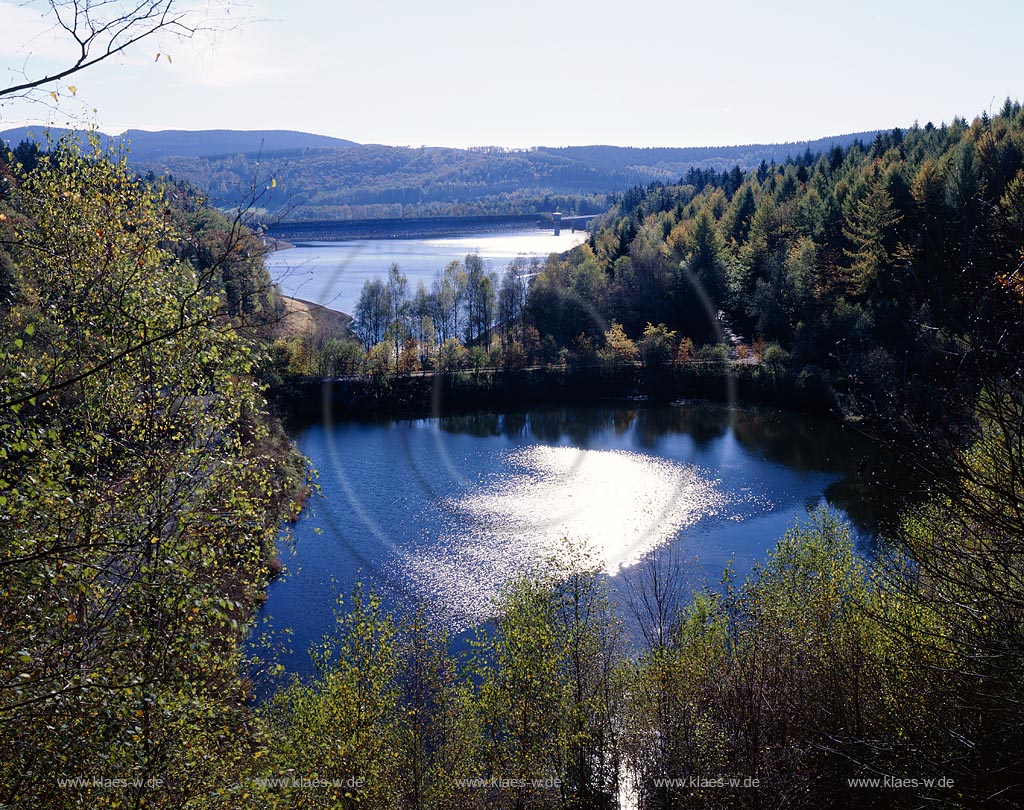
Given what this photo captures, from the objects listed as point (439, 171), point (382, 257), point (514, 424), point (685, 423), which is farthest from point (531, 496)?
point (439, 171)

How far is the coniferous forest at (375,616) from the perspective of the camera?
4.02 m

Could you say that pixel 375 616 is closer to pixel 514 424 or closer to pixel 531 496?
pixel 531 496

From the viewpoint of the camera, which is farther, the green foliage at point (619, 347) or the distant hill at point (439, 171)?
the distant hill at point (439, 171)

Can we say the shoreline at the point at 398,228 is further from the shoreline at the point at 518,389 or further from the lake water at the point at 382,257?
the shoreline at the point at 518,389

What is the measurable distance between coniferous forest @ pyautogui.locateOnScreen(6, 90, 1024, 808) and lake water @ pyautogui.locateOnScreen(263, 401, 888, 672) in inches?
71.5

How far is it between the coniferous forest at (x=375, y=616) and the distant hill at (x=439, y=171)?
7419 cm

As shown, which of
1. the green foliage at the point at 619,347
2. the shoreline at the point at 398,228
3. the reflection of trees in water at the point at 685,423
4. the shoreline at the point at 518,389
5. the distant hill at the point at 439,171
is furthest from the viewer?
the distant hill at the point at 439,171

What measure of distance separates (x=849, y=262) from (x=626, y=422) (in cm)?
1460

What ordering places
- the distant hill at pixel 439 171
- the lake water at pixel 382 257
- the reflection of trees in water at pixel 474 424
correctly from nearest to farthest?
the reflection of trees in water at pixel 474 424, the lake water at pixel 382 257, the distant hill at pixel 439 171

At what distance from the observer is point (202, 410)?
241 inches

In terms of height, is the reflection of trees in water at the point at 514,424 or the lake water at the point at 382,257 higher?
the lake water at the point at 382,257

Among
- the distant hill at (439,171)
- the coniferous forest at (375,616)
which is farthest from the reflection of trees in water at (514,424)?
the distant hill at (439,171)

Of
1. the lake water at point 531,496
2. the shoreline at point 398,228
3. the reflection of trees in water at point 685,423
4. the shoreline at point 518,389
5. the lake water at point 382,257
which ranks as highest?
the shoreline at point 398,228

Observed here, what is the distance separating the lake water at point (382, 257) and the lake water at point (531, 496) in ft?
78.9
